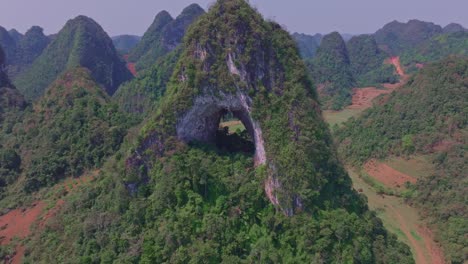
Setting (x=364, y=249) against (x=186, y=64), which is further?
(x=186, y=64)

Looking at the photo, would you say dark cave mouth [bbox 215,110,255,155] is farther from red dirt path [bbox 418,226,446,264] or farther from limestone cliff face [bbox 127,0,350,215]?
red dirt path [bbox 418,226,446,264]

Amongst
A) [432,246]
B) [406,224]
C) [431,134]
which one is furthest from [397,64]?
[432,246]

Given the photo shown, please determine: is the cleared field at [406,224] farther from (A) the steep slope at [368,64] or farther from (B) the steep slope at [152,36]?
(B) the steep slope at [152,36]

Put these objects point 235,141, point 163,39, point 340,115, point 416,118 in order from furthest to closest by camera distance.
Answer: point 163,39, point 340,115, point 416,118, point 235,141

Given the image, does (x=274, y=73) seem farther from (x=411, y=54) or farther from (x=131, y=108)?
(x=411, y=54)

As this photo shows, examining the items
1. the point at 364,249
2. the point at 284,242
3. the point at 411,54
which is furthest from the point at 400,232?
the point at 411,54

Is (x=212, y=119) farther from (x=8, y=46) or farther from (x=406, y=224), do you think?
(x=8, y=46)

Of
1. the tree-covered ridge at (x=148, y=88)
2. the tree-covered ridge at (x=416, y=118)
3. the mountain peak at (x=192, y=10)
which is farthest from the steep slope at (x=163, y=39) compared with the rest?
the tree-covered ridge at (x=416, y=118)
